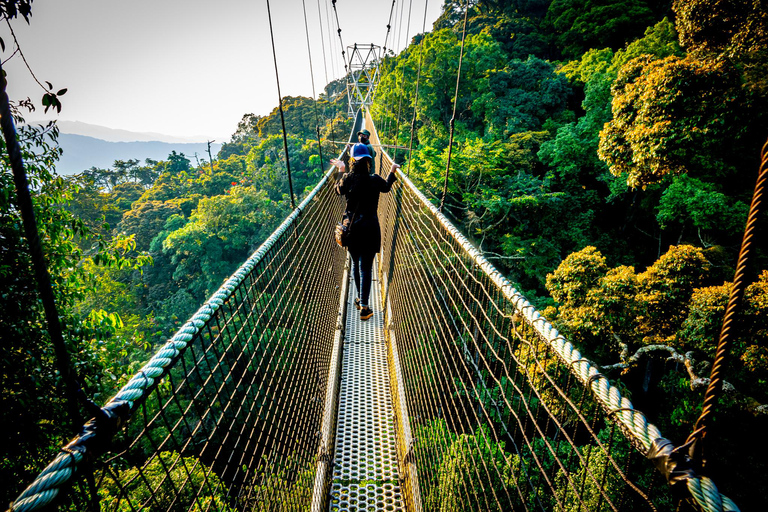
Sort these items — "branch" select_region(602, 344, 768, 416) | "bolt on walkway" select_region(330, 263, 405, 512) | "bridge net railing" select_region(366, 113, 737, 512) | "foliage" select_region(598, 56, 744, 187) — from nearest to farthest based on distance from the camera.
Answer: "bridge net railing" select_region(366, 113, 737, 512) < "bolt on walkway" select_region(330, 263, 405, 512) < "foliage" select_region(598, 56, 744, 187) < "branch" select_region(602, 344, 768, 416)

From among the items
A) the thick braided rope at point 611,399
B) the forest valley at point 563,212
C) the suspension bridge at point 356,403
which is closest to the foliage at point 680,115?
the forest valley at point 563,212

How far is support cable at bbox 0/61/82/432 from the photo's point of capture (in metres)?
0.39

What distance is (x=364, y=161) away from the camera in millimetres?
2178

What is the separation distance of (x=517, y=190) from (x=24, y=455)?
33.6ft

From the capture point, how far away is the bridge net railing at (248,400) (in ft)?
1.77

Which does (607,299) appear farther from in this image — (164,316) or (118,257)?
(164,316)

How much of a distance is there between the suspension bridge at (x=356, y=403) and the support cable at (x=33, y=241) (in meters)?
0.14

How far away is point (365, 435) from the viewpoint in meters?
1.83

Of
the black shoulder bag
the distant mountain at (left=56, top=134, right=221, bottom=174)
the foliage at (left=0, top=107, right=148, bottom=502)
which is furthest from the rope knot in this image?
the distant mountain at (left=56, top=134, right=221, bottom=174)

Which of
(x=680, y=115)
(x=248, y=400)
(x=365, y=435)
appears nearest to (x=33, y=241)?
(x=248, y=400)

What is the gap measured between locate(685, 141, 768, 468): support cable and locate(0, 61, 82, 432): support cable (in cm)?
73

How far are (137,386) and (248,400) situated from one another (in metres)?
0.75

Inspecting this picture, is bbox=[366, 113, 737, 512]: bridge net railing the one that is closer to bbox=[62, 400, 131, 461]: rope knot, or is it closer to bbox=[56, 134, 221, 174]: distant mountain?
bbox=[62, 400, 131, 461]: rope knot

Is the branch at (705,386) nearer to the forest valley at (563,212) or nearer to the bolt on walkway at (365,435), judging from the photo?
the forest valley at (563,212)
